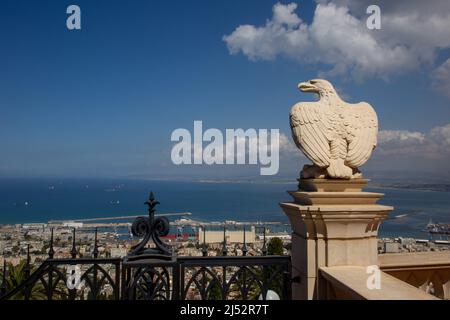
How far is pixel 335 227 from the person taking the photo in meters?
3.62

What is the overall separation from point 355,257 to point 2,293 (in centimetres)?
390

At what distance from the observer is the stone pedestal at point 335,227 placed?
3.58 meters

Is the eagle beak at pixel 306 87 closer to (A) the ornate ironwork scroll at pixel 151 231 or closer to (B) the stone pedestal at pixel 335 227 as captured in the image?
(B) the stone pedestal at pixel 335 227

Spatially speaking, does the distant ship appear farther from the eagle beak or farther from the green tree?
the green tree

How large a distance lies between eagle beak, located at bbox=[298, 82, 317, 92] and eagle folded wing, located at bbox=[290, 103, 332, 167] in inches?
17.4

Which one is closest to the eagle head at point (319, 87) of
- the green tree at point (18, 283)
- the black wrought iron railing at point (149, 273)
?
the black wrought iron railing at point (149, 273)

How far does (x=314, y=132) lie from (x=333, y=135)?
211 mm

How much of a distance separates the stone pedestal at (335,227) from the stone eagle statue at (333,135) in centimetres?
17

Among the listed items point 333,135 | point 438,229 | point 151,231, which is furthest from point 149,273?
point 438,229

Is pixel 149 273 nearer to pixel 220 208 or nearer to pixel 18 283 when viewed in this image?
pixel 18 283
